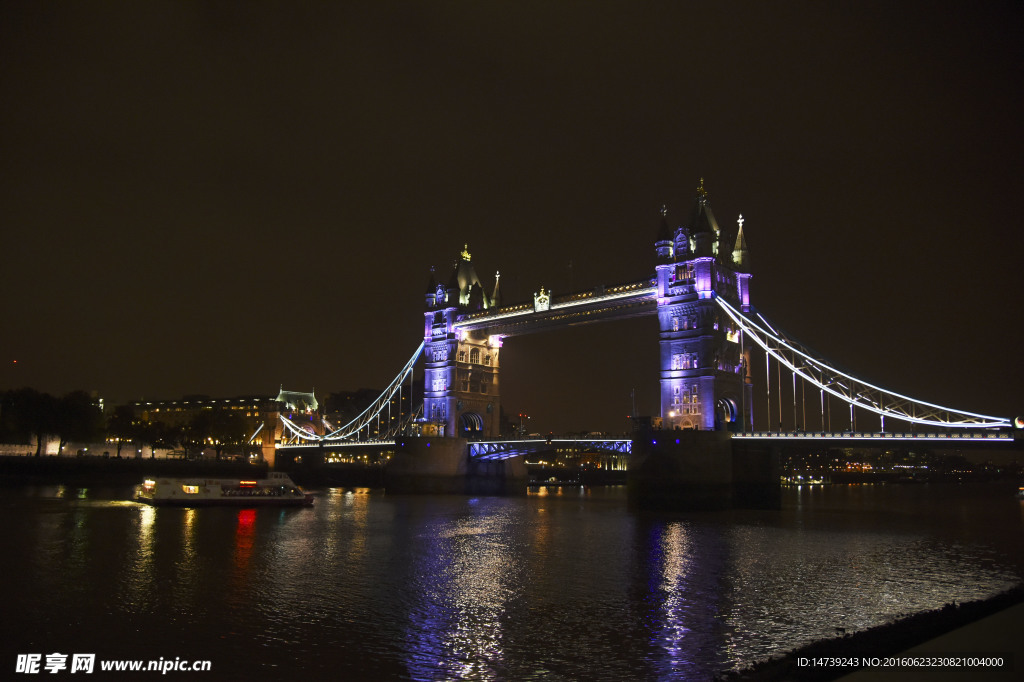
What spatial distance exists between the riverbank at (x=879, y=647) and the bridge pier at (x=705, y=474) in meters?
33.8

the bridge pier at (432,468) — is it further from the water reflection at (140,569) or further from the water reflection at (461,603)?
the water reflection at (461,603)

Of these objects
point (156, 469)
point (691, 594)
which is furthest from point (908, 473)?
point (691, 594)

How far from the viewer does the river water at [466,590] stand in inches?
548

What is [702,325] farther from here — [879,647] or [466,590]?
[879,647]

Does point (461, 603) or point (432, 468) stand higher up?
point (432, 468)

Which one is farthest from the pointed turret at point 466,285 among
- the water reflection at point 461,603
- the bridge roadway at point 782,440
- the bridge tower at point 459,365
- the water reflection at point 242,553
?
the water reflection at point 461,603

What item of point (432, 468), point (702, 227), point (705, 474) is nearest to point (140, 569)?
point (705, 474)

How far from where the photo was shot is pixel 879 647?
34.9 feet

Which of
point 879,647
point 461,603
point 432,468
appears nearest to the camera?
point 879,647

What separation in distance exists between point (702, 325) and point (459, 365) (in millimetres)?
26898

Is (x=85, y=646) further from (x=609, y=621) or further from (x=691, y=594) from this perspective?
(x=691, y=594)

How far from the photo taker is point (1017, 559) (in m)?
27.1

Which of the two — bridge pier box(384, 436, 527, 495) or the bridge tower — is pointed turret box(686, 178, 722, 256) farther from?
bridge pier box(384, 436, 527, 495)

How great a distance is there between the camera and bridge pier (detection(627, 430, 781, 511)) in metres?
47.3
